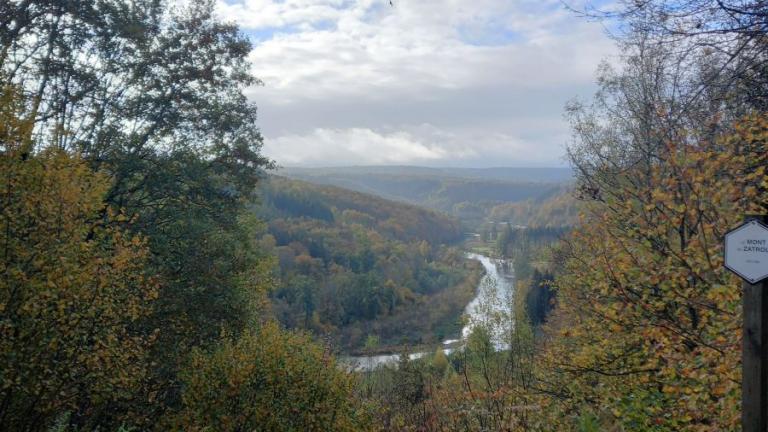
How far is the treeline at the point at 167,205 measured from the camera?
10102 mm

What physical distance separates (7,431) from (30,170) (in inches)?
157

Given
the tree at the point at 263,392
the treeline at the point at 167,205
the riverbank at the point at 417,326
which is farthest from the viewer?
the riverbank at the point at 417,326

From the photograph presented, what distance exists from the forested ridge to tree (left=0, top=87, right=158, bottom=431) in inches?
1.7

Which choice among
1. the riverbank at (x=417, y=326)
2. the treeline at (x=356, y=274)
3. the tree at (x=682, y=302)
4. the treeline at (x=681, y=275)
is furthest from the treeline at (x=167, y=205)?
the riverbank at (x=417, y=326)

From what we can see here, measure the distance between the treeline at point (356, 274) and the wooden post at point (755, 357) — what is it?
1693 inches

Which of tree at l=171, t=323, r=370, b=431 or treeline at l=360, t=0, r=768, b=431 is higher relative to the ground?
treeline at l=360, t=0, r=768, b=431

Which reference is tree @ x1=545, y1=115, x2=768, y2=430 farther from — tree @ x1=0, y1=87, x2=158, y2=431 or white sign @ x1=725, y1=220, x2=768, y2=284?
tree @ x1=0, y1=87, x2=158, y2=431

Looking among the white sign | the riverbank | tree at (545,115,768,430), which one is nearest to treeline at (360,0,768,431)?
tree at (545,115,768,430)

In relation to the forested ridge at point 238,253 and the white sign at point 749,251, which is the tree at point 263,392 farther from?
the white sign at point 749,251

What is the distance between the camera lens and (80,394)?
27.5ft

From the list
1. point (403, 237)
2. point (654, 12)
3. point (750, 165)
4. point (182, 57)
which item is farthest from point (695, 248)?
point (403, 237)

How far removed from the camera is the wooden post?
3572 millimetres

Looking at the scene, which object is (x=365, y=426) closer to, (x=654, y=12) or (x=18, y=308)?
(x=18, y=308)

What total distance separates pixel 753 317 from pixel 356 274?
83406 mm
